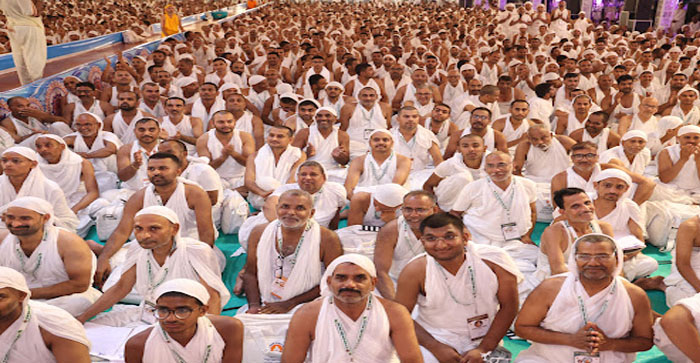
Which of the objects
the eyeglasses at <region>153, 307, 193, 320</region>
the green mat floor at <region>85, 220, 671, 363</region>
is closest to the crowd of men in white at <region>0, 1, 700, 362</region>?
the eyeglasses at <region>153, 307, 193, 320</region>

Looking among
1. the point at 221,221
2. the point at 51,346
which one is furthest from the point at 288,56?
the point at 51,346

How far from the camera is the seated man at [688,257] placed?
3.20 meters

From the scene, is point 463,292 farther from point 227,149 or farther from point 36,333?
point 227,149

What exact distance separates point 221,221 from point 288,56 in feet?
21.5

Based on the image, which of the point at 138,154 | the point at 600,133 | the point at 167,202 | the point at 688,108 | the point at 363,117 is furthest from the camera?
the point at 363,117

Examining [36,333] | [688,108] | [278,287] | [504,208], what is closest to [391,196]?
[504,208]

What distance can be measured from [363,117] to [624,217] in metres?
3.65

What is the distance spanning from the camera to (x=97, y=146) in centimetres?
557

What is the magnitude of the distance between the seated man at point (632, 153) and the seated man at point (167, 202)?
3.49 meters

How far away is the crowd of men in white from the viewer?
96.1 inches

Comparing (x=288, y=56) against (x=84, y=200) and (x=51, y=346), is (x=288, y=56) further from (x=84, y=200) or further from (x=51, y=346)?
(x=51, y=346)

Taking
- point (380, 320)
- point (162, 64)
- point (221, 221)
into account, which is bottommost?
point (221, 221)

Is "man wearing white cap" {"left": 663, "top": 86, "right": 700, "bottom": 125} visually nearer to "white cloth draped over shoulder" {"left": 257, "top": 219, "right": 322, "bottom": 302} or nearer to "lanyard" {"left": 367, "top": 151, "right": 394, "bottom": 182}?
"lanyard" {"left": 367, "top": 151, "right": 394, "bottom": 182}

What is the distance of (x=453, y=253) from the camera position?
2680mm
